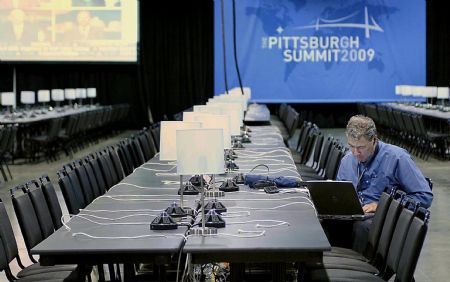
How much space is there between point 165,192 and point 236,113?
7.15 ft

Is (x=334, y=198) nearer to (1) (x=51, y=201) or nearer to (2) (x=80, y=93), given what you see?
(1) (x=51, y=201)

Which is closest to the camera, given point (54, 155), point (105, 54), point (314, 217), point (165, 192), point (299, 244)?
point (299, 244)

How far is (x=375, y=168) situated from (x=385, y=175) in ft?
0.35

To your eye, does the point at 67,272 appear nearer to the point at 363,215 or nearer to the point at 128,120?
the point at 363,215

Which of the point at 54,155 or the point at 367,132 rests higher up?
the point at 367,132

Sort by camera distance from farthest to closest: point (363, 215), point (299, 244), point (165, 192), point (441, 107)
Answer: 1. point (441, 107)
2. point (165, 192)
3. point (363, 215)
4. point (299, 244)

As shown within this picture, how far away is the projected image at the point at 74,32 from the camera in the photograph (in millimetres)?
21031

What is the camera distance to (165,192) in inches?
224

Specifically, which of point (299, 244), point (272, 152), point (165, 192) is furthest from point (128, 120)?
point (299, 244)

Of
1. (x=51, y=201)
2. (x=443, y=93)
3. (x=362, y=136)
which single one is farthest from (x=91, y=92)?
(x=362, y=136)

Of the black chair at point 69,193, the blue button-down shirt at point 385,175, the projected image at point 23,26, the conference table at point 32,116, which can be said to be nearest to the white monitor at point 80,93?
the conference table at point 32,116

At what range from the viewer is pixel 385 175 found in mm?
5453

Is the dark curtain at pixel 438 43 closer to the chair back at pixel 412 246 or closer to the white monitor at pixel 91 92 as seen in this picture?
the white monitor at pixel 91 92

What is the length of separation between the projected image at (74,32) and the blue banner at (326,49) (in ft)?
8.11
